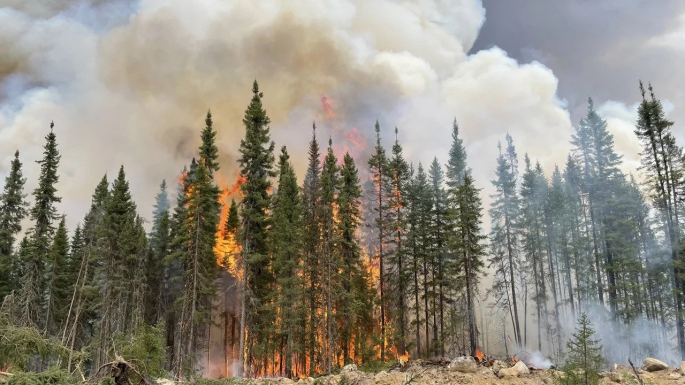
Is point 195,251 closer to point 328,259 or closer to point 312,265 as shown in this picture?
point 312,265

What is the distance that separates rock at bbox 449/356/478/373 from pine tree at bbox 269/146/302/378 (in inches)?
521

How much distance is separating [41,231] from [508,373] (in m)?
44.1

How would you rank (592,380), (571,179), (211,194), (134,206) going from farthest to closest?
(571,179) < (134,206) < (211,194) < (592,380)

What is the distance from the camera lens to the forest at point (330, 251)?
30.8m

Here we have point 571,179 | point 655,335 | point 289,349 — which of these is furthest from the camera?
point 571,179

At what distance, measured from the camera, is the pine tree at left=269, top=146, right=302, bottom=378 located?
30.1 metres

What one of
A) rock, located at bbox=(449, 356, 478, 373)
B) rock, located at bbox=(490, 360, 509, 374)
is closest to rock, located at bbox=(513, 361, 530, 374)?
rock, located at bbox=(490, 360, 509, 374)

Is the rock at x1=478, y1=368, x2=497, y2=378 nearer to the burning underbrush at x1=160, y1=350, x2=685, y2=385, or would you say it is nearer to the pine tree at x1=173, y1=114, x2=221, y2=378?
the burning underbrush at x1=160, y1=350, x2=685, y2=385

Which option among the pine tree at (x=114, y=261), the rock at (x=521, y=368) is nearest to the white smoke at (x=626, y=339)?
the rock at (x=521, y=368)

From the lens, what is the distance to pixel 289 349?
1172 inches

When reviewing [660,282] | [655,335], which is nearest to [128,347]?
[660,282]

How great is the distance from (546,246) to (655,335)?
11992mm

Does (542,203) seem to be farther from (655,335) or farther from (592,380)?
(592,380)

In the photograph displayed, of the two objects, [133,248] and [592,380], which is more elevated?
[133,248]
